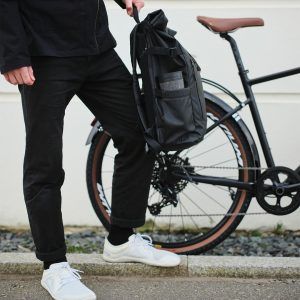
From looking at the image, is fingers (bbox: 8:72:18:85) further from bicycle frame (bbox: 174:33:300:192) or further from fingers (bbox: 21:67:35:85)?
bicycle frame (bbox: 174:33:300:192)

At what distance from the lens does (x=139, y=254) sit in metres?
3.42

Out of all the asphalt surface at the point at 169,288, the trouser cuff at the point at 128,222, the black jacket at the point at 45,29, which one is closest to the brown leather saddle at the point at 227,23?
the black jacket at the point at 45,29

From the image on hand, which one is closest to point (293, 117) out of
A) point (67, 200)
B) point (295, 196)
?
point (295, 196)

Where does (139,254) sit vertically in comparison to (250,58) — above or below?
below

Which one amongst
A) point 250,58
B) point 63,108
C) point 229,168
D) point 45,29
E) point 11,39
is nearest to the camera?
point 11,39

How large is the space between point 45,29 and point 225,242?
1.98 meters

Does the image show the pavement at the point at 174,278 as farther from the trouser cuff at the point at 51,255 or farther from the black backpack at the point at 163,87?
the black backpack at the point at 163,87

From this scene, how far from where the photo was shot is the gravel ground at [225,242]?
3979 mm

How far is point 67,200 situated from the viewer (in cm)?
443

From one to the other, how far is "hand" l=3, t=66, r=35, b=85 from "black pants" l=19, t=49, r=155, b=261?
123 millimetres

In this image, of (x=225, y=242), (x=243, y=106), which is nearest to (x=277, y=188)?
(x=243, y=106)

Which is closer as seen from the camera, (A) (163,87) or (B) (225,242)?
(A) (163,87)

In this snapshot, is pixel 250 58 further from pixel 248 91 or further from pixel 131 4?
pixel 131 4

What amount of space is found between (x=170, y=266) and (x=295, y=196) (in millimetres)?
762
